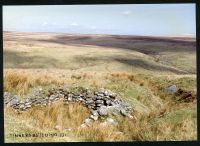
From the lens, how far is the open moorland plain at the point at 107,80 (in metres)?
8.02

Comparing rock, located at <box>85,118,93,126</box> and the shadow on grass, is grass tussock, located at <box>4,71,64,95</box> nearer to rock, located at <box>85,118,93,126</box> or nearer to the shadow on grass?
the shadow on grass

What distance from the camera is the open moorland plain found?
316 inches

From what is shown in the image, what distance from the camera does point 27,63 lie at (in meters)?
8.09

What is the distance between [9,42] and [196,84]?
2889 millimetres

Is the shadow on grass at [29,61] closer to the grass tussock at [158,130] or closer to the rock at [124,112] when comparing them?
the rock at [124,112]

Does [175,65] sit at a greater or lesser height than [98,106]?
greater

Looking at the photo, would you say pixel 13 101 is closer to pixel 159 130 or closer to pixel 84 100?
pixel 84 100

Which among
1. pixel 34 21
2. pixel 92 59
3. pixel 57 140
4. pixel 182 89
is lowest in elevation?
pixel 57 140

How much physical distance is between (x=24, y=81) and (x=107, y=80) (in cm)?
126

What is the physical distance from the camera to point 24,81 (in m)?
8.13

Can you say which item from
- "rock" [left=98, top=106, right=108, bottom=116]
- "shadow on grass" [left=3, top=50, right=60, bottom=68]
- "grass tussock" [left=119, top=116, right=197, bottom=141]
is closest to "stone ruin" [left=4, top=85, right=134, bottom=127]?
"rock" [left=98, top=106, right=108, bottom=116]

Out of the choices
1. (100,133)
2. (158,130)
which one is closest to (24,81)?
(100,133)

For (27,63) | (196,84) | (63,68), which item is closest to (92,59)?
(63,68)

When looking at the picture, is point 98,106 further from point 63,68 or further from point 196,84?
point 196,84
